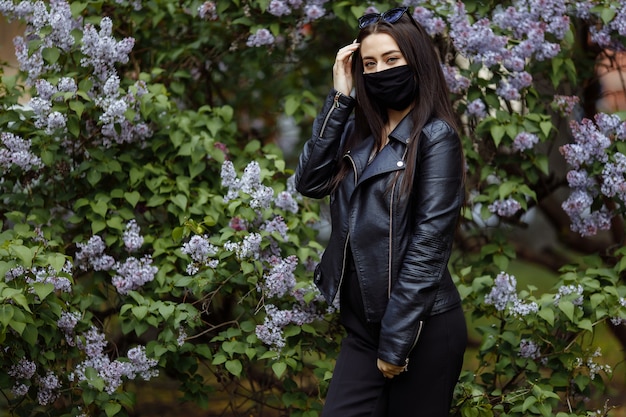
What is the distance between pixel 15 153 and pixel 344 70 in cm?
161

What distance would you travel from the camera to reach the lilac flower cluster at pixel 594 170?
3922mm

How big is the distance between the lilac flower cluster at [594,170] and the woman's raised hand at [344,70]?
4.43 feet

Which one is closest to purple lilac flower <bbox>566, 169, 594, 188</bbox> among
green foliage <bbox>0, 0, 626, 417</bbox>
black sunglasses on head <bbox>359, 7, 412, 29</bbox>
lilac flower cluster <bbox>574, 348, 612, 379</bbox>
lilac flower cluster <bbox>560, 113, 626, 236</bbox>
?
lilac flower cluster <bbox>560, 113, 626, 236</bbox>

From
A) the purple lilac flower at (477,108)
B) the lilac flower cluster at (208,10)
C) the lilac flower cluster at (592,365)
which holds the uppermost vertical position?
the lilac flower cluster at (208,10)

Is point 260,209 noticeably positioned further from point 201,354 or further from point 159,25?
point 159,25

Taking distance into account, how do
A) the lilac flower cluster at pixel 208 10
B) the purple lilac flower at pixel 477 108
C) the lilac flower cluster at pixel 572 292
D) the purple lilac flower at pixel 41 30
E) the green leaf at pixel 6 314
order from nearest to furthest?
the green leaf at pixel 6 314, the lilac flower cluster at pixel 572 292, the purple lilac flower at pixel 41 30, the purple lilac flower at pixel 477 108, the lilac flower cluster at pixel 208 10

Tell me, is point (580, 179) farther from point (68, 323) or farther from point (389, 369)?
point (68, 323)

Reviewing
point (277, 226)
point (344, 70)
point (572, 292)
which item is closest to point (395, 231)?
point (344, 70)

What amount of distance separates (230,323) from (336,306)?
483mm

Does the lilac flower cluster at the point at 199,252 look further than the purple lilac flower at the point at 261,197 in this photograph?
No

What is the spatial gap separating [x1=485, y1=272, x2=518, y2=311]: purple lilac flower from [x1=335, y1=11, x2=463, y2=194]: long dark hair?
1.01 meters

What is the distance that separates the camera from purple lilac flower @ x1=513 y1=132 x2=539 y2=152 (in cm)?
408

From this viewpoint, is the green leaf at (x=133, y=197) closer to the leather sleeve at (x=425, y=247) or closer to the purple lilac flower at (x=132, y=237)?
the purple lilac flower at (x=132, y=237)

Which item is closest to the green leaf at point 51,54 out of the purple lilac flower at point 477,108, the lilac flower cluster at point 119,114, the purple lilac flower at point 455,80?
the lilac flower cluster at point 119,114
